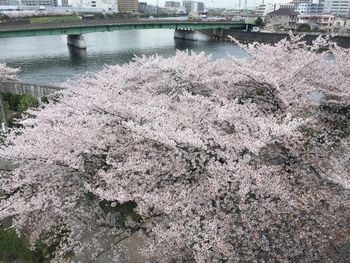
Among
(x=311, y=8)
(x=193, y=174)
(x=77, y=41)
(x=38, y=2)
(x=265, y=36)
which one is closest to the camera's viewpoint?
(x=193, y=174)

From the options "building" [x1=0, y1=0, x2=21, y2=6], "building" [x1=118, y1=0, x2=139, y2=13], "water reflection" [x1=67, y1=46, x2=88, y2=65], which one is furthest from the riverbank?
"building" [x1=0, y1=0, x2=21, y2=6]

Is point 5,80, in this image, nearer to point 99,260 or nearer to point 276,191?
point 99,260

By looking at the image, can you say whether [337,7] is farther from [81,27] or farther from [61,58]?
[61,58]

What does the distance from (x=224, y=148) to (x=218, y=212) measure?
135cm

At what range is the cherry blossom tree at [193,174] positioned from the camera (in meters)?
5.80

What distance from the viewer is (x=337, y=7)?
5404 inches

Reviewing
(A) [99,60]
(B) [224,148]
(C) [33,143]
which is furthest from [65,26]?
(B) [224,148]

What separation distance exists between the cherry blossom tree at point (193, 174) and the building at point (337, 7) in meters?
148

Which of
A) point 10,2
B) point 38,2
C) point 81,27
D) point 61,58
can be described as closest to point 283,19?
point 81,27

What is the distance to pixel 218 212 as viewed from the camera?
5.98 meters

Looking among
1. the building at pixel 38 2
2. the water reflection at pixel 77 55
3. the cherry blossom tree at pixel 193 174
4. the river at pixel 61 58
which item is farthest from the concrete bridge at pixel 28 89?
the building at pixel 38 2

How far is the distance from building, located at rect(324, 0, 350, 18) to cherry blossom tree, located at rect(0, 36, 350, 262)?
147953 millimetres

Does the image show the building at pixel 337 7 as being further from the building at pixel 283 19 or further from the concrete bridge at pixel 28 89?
the concrete bridge at pixel 28 89

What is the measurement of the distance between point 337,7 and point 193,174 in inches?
6190
